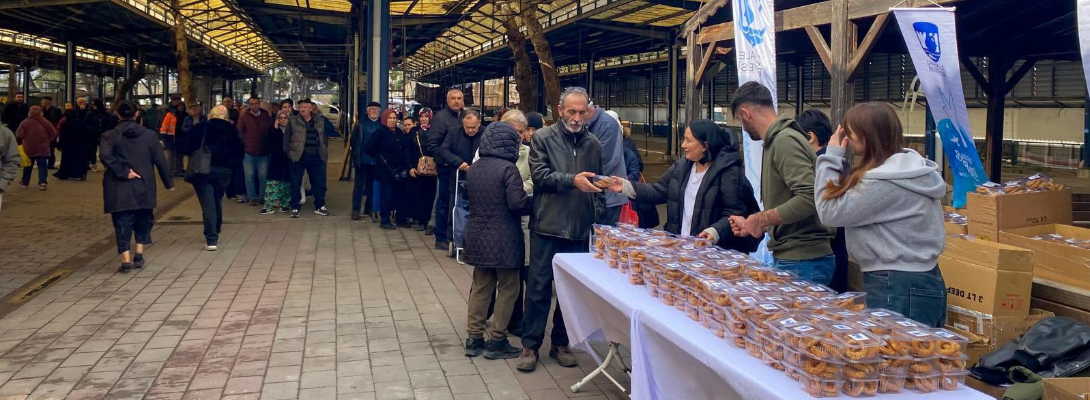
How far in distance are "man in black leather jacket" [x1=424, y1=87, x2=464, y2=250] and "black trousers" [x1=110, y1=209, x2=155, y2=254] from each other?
110 inches

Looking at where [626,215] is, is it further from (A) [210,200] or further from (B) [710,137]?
(A) [210,200]

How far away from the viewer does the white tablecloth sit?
282 centimetres

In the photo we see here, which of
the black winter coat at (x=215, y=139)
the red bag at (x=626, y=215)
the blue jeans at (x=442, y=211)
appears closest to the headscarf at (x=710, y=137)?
the red bag at (x=626, y=215)

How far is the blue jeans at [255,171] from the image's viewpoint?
45.2 feet

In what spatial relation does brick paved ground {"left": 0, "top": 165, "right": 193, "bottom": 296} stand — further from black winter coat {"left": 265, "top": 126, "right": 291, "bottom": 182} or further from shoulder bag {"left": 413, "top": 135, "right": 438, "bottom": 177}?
shoulder bag {"left": 413, "top": 135, "right": 438, "bottom": 177}

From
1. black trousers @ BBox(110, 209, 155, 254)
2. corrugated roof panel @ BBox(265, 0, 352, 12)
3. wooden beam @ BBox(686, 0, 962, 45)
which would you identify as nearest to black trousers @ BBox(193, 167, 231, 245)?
black trousers @ BBox(110, 209, 155, 254)

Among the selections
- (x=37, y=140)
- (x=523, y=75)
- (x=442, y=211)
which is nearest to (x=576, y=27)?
(x=523, y=75)

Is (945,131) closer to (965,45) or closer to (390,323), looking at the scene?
(390,323)

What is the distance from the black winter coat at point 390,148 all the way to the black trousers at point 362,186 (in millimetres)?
767

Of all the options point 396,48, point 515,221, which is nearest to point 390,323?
point 515,221

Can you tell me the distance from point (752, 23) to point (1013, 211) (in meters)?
3.07

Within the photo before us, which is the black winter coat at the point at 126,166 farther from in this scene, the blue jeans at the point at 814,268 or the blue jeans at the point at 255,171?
the blue jeans at the point at 814,268

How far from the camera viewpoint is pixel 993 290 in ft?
13.8

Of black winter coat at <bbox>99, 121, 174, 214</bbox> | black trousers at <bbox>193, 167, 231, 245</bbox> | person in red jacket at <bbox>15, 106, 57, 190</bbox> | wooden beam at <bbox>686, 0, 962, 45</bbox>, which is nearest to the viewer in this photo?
wooden beam at <bbox>686, 0, 962, 45</bbox>
